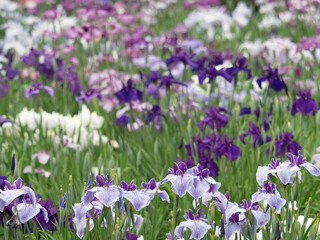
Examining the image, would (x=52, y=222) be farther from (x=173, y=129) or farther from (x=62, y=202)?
(x=173, y=129)

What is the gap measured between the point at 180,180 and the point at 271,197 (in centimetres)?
39

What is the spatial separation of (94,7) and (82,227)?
5.14 metres

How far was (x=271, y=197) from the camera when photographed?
2018 millimetres

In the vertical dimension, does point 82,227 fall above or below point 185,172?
below

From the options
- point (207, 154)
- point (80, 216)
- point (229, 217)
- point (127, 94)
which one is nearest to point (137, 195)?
point (80, 216)

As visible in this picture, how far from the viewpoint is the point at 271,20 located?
9.22m

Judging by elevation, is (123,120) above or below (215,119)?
below

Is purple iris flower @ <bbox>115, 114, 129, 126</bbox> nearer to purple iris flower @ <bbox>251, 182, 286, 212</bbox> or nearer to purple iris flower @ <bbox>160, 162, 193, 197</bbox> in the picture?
purple iris flower @ <bbox>160, 162, 193, 197</bbox>

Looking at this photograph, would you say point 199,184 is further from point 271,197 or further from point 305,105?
point 305,105

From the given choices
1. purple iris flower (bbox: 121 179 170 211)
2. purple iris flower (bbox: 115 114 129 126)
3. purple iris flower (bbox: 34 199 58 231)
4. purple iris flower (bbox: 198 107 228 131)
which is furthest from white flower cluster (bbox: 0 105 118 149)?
purple iris flower (bbox: 121 179 170 211)

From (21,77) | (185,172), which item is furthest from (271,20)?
(185,172)

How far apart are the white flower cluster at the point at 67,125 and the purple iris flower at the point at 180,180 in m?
2.02

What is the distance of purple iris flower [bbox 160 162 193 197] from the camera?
78.7 inches

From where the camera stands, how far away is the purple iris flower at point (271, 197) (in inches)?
78.6
